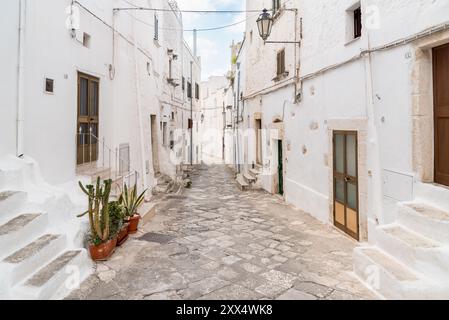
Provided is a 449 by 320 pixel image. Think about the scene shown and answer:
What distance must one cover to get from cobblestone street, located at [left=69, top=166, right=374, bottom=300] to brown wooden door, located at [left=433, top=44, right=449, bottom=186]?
1937mm

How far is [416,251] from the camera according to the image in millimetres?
3797

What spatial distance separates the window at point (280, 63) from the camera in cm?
1034

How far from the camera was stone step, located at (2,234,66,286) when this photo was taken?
11.9 ft

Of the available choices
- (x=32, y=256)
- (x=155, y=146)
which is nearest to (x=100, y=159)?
(x=32, y=256)

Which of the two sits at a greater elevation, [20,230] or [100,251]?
[20,230]

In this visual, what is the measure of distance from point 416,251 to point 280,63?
316 inches

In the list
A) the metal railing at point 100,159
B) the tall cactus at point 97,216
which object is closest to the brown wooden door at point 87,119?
the metal railing at point 100,159

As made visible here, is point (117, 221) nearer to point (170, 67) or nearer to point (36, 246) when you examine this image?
point (36, 246)

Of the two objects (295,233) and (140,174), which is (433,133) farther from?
(140,174)

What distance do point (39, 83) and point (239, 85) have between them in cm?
1447

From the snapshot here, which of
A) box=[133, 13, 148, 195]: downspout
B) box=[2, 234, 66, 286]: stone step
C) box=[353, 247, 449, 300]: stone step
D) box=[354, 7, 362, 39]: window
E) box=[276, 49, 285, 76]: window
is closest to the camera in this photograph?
box=[353, 247, 449, 300]: stone step

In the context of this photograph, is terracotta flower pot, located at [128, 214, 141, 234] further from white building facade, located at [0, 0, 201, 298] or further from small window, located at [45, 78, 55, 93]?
small window, located at [45, 78, 55, 93]

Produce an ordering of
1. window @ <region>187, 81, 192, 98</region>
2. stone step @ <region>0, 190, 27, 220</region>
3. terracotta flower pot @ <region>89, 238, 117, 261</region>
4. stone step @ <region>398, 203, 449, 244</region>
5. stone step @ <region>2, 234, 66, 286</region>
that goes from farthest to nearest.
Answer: window @ <region>187, 81, 192, 98</region>
terracotta flower pot @ <region>89, 238, 117, 261</region>
stone step @ <region>0, 190, 27, 220</region>
stone step @ <region>398, 203, 449, 244</region>
stone step @ <region>2, 234, 66, 286</region>

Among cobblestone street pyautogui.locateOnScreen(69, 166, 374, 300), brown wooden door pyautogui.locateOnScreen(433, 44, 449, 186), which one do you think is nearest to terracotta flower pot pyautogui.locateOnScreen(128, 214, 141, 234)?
cobblestone street pyautogui.locateOnScreen(69, 166, 374, 300)
